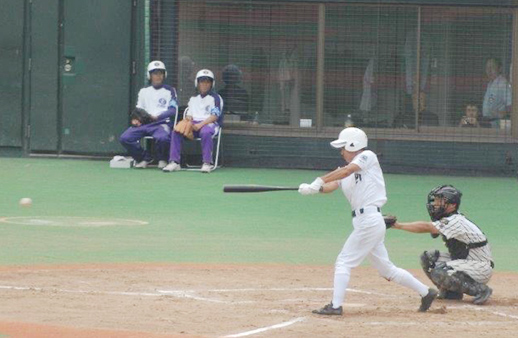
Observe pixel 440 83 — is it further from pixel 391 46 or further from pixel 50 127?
pixel 50 127

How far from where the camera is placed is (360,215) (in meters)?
9.98

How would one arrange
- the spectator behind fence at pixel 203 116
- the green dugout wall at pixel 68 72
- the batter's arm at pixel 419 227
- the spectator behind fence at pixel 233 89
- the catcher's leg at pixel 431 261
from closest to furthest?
the batter's arm at pixel 419 227, the catcher's leg at pixel 431 261, the spectator behind fence at pixel 203 116, the spectator behind fence at pixel 233 89, the green dugout wall at pixel 68 72

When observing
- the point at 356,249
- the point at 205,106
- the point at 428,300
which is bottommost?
the point at 428,300

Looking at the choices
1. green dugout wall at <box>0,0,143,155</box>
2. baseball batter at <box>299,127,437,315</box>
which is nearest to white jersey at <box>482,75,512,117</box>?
green dugout wall at <box>0,0,143,155</box>

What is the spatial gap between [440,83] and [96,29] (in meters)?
6.06

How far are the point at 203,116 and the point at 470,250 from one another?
1036 centimetres

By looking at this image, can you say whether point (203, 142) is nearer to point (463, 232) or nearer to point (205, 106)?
point (205, 106)

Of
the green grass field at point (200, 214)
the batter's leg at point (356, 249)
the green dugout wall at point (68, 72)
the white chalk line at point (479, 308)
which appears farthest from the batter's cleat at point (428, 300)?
the green dugout wall at point (68, 72)

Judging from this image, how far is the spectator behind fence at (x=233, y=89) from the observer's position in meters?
21.5

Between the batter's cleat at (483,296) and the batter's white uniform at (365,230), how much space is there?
818 millimetres

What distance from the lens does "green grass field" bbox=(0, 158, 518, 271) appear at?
13.4 metres

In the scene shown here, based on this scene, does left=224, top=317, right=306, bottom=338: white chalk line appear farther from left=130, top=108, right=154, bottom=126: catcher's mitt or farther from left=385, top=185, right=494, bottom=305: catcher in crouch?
left=130, top=108, right=154, bottom=126: catcher's mitt

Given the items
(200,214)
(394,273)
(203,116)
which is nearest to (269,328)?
(394,273)

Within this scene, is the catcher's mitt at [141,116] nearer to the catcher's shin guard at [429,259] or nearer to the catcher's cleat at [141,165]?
the catcher's cleat at [141,165]
